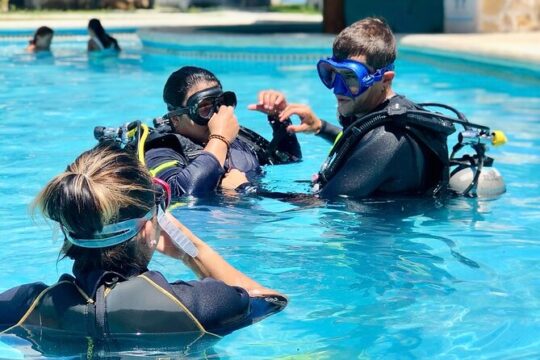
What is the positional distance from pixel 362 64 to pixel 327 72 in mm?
178

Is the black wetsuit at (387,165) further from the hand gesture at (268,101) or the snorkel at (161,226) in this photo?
the snorkel at (161,226)

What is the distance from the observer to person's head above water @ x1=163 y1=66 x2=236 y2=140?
4.63m

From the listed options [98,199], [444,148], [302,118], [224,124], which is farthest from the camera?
[302,118]

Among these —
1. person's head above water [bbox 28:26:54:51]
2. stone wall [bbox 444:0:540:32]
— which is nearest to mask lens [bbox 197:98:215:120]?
stone wall [bbox 444:0:540:32]

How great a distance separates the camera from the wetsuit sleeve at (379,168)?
429 cm

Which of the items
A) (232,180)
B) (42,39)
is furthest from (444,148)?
(42,39)

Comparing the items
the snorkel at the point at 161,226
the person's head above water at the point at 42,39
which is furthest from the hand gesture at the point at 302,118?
the person's head above water at the point at 42,39

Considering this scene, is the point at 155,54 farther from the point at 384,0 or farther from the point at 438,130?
the point at 438,130

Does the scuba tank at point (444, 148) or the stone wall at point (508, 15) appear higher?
the stone wall at point (508, 15)

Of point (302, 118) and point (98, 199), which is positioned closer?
point (98, 199)

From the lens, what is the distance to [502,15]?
47.0 feet

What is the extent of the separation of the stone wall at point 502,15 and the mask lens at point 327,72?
10.6 metres

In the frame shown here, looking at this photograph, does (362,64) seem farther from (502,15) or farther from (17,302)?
(502,15)

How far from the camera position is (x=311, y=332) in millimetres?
3312
